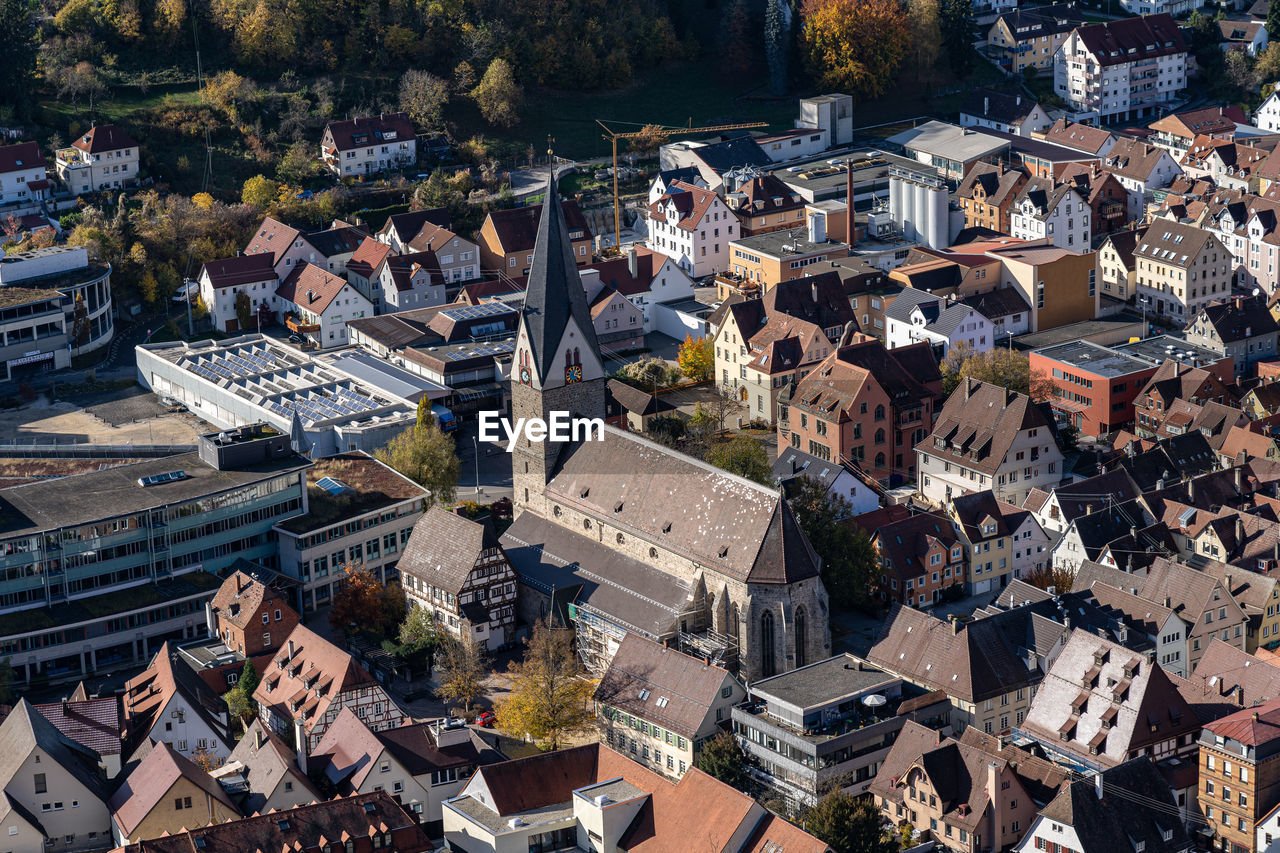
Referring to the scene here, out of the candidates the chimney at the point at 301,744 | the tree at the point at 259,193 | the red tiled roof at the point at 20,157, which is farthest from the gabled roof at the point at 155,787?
the red tiled roof at the point at 20,157

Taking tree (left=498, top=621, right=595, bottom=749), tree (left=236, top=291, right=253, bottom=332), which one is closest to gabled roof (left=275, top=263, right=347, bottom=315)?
tree (left=236, top=291, right=253, bottom=332)

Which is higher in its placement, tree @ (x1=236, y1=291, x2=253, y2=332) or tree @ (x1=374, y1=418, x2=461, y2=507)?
tree @ (x1=236, y1=291, x2=253, y2=332)

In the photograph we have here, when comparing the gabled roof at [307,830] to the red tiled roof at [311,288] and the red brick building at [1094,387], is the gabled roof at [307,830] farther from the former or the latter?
the red tiled roof at [311,288]

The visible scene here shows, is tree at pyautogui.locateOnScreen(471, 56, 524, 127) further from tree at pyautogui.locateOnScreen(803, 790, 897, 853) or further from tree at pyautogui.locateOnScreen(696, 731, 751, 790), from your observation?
tree at pyautogui.locateOnScreen(803, 790, 897, 853)

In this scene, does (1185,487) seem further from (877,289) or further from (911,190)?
(911,190)

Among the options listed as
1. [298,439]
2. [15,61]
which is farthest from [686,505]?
[15,61]

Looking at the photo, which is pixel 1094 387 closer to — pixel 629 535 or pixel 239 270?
pixel 629 535
